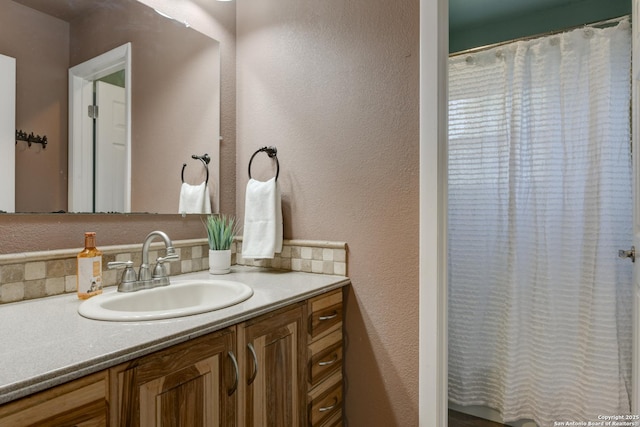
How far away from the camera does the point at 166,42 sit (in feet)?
4.81

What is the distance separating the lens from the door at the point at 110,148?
122cm

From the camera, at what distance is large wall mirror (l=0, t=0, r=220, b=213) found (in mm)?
1052

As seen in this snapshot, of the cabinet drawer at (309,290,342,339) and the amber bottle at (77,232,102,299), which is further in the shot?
the cabinet drawer at (309,290,342,339)

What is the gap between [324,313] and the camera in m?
1.29

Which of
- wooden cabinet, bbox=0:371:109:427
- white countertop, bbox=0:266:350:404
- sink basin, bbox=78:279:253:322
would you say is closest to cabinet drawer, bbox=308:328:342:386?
white countertop, bbox=0:266:350:404

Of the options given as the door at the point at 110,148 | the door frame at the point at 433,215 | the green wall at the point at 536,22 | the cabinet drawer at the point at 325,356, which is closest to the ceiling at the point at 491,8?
the green wall at the point at 536,22

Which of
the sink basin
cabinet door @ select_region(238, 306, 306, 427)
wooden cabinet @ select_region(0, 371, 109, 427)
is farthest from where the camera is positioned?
cabinet door @ select_region(238, 306, 306, 427)

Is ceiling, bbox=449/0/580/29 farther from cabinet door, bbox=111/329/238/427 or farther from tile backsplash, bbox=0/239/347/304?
cabinet door, bbox=111/329/238/427

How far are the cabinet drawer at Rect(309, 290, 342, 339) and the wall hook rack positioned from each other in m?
1.00

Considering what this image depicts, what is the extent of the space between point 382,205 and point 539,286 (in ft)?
3.15

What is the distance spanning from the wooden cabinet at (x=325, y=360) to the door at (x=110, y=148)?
81 centimetres

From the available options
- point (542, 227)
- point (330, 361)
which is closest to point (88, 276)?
point (330, 361)

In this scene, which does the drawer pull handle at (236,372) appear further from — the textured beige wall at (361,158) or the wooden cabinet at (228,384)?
the textured beige wall at (361,158)

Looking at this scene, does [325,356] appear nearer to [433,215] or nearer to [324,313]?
[324,313]
